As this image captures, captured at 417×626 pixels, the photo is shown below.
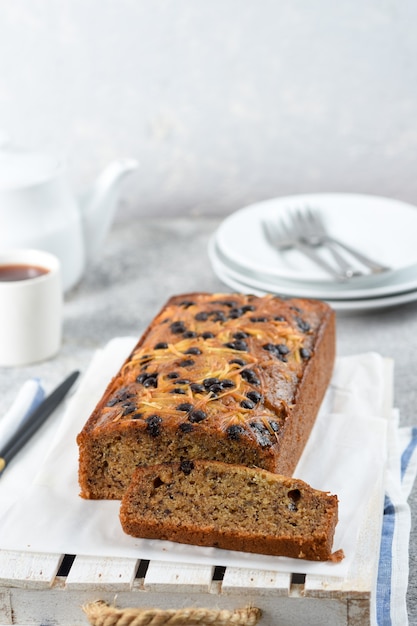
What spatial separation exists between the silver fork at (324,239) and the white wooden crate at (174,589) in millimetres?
1388

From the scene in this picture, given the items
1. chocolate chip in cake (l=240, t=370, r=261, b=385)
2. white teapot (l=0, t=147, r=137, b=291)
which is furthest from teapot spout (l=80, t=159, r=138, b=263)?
chocolate chip in cake (l=240, t=370, r=261, b=385)

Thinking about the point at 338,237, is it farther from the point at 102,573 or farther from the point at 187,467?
the point at 102,573

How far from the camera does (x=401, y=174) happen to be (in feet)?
12.9

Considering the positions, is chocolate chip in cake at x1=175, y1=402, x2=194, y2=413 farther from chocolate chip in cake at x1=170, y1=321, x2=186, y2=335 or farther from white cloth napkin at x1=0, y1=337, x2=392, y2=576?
chocolate chip in cake at x1=170, y1=321, x2=186, y2=335

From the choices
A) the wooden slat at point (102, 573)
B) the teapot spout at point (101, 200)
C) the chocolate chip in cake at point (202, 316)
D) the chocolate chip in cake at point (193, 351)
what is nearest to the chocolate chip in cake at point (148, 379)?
the chocolate chip in cake at point (193, 351)

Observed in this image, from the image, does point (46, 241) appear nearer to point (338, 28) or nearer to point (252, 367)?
point (252, 367)

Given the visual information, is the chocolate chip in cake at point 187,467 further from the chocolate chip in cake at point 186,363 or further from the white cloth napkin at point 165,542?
the chocolate chip in cake at point 186,363

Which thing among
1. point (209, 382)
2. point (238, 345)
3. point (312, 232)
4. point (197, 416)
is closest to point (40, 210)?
point (312, 232)

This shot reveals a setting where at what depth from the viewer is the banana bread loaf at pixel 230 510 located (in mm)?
1695

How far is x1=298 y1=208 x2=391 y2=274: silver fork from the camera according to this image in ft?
9.81

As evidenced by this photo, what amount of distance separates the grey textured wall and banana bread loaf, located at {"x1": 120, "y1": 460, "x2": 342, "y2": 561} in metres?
2.33

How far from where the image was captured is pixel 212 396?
75.2 inches

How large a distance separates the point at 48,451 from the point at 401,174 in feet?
7.78

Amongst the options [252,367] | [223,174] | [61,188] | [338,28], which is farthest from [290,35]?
[252,367]
